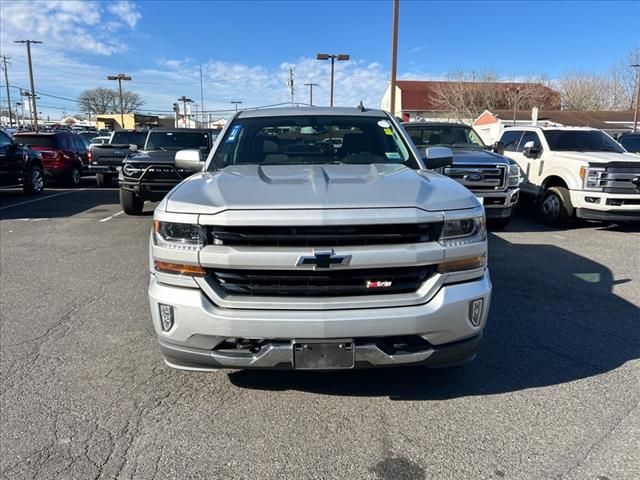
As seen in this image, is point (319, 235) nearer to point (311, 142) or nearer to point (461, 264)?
point (461, 264)

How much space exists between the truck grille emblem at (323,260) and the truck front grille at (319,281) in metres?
0.05

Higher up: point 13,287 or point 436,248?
point 436,248

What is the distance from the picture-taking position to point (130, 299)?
5.18m

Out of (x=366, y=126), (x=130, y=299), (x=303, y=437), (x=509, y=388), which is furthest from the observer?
(x=130, y=299)

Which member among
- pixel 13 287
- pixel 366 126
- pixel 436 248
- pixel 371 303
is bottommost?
pixel 13 287

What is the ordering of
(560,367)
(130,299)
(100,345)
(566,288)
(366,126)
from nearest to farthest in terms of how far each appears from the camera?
1. (560,367)
2. (100,345)
3. (366,126)
4. (130,299)
5. (566,288)

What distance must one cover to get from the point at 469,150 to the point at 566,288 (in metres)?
4.74

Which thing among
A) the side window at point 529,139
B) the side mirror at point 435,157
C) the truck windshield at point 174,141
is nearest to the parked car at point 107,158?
the truck windshield at point 174,141

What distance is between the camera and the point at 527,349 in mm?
3934

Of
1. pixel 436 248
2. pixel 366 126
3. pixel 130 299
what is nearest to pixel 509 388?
pixel 436 248

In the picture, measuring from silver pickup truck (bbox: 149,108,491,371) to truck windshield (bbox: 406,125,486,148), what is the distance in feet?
26.0

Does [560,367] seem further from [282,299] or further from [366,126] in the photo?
[366,126]

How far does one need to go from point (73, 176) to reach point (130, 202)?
738 cm

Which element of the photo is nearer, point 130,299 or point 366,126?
point 366,126
